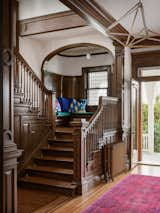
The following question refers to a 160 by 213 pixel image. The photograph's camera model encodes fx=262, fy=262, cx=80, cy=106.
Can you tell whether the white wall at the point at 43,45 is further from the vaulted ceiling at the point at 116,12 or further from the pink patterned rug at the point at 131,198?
the pink patterned rug at the point at 131,198

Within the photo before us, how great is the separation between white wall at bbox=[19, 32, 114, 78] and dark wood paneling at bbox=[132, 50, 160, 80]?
116cm

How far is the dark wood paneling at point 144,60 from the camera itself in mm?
6983

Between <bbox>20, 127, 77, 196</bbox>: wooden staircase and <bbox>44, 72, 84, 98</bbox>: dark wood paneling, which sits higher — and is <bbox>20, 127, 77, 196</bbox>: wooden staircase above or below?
below

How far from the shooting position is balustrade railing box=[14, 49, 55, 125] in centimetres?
539

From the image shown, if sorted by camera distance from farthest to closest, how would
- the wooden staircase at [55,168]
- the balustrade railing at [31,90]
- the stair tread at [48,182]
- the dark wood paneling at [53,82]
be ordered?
the dark wood paneling at [53,82]
the balustrade railing at [31,90]
the wooden staircase at [55,168]
the stair tread at [48,182]

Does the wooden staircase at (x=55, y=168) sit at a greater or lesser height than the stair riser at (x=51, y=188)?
greater

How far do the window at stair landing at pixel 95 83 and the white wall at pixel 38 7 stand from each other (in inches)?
123

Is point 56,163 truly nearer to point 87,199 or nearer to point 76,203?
point 87,199

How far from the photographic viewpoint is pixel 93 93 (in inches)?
339

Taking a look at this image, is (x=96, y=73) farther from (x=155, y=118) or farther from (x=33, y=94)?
(x=33, y=94)

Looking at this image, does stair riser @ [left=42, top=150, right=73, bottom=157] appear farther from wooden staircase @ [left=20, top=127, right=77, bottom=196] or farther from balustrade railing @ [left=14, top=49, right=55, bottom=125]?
balustrade railing @ [left=14, top=49, right=55, bottom=125]

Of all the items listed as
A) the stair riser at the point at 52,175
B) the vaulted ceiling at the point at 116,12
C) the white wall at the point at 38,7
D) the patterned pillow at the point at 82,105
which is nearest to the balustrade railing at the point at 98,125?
the stair riser at the point at 52,175

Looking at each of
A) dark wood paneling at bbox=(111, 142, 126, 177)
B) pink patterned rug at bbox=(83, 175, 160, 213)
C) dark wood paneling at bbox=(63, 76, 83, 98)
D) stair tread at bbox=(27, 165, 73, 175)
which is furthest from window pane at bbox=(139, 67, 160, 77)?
stair tread at bbox=(27, 165, 73, 175)

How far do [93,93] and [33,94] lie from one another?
3.16m
